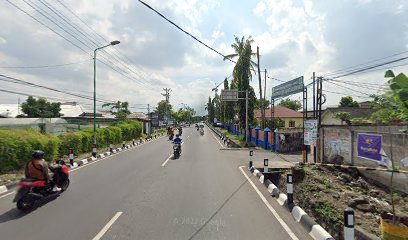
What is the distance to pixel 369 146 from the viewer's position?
12.3 m

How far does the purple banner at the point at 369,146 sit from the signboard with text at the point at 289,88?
27.7 ft

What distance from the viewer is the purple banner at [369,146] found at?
11727mm

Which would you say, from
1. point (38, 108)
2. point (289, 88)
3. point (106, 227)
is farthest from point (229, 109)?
point (106, 227)

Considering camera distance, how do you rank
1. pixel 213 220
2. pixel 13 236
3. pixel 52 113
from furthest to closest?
pixel 52 113 < pixel 213 220 < pixel 13 236

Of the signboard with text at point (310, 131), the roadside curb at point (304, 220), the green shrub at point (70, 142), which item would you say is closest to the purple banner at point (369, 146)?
the signboard with text at point (310, 131)

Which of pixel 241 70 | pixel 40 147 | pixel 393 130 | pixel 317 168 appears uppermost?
pixel 241 70

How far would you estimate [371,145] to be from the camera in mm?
12133

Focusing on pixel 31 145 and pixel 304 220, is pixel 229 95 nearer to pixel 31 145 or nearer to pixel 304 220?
pixel 31 145

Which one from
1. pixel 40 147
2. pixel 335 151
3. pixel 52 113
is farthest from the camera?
pixel 52 113

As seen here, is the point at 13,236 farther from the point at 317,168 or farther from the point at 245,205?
the point at 317,168

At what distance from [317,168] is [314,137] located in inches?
65.4

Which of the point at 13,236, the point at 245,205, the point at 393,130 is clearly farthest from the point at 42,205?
the point at 393,130

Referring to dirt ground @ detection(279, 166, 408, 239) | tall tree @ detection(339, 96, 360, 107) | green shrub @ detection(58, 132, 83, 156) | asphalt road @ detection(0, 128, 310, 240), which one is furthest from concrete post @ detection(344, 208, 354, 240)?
tall tree @ detection(339, 96, 360, 107)

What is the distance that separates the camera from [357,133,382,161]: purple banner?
1173 centimetres
